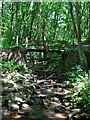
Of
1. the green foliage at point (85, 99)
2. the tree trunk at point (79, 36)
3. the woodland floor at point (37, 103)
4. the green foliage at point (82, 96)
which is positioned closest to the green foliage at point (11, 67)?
the woodland floor at point (37, 103)

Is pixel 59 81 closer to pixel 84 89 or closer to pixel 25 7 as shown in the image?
pixel 84 89

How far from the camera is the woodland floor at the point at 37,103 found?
4.92 m

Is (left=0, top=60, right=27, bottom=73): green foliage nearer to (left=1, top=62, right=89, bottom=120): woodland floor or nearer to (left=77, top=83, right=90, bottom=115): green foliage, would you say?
(left=1, top=62, right=89, bottom=120): woodland floor

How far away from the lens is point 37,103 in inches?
230

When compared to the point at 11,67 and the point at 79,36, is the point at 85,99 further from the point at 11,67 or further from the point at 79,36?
the point at 11,67

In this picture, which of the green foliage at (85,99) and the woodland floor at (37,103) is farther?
the green foliage at (85,99)

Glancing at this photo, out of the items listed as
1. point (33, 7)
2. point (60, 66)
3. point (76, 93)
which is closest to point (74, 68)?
point (60, 66)

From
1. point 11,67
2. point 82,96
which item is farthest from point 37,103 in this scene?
point 11,67

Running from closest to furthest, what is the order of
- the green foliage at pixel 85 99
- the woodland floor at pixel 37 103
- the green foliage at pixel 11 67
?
the woodland floor at pixel 37 103 → the green foliage at pixel 85 99 → the green foliage at pixel 11 67

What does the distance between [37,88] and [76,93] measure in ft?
4.23

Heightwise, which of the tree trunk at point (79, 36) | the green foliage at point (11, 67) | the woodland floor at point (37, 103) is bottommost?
the woodland floor at point (37, 103)

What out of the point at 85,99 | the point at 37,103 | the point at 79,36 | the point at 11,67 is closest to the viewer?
the point at 85,99

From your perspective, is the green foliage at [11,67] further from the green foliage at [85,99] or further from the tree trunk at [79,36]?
the green foliage at [85,99]

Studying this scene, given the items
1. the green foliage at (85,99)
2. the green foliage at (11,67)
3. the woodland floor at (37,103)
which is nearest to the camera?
the woodland floor at (37,103)
